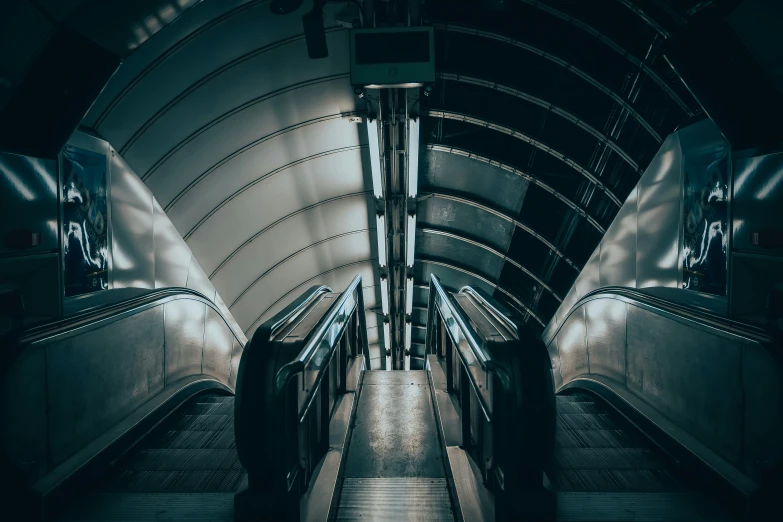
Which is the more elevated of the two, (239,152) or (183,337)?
(239,152)

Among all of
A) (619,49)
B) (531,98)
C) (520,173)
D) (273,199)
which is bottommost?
(273,199)

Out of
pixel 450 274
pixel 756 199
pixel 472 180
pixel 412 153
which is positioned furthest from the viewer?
pixel 450 274

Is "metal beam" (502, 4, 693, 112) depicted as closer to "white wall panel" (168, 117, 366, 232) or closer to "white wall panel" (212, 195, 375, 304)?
"white wall panel" (168, 117, 366, 232)

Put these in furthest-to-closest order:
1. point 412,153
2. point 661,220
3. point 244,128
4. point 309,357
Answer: point 244,128 < point 412,153 < point 661,220 < point 309,357

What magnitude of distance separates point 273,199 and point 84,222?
5.38m

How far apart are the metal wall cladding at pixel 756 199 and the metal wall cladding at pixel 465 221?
730 cm

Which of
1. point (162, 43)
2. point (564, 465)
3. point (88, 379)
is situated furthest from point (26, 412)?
point (162, 43)

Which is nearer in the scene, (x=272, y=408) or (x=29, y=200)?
(x=272, y=408)

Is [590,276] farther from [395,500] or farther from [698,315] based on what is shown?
[395,500]

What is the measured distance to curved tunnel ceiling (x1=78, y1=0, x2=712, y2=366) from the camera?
5.80m

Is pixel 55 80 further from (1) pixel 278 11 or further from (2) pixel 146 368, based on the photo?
(2) pixel 146 368


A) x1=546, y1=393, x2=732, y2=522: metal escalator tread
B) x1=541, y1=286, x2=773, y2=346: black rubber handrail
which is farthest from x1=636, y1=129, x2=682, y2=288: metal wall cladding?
x1=546, y1=393, x2=732, y2=522: metal escalator tread

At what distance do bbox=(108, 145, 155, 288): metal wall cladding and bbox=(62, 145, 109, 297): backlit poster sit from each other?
0.67ft

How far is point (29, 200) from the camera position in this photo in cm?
310
